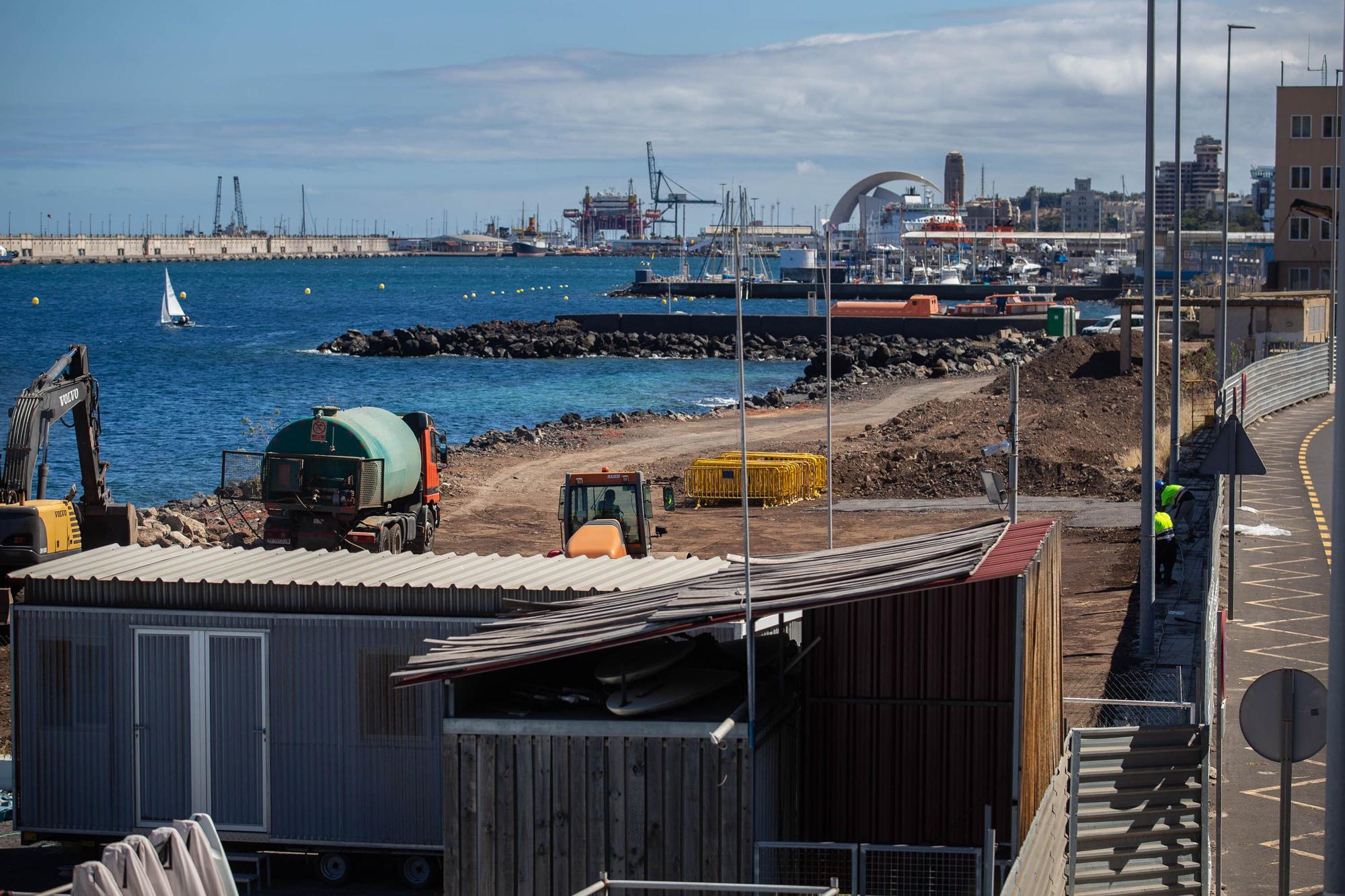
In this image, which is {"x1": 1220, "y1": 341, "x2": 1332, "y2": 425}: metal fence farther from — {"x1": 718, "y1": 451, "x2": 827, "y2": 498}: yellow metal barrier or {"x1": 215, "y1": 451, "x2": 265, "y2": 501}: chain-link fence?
{"x1": 215, "y1": 451, "x2": 265, "y2": 501}: chain-link fence

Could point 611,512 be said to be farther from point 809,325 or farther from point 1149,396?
point 809,325

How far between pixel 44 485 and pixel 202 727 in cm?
1508

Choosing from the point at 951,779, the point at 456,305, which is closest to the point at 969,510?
the point at 951,779

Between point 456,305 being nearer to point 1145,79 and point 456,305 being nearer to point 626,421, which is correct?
point 626,421

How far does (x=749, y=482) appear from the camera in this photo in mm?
35969

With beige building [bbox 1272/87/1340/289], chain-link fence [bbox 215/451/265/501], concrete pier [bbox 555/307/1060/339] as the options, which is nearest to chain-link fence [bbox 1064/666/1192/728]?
chain-link fence [bbox 215/451/265/501]

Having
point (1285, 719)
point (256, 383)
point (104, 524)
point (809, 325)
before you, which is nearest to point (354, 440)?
point (104, 524)

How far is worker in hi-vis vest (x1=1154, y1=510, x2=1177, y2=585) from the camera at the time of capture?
22.9m

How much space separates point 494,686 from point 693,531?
20.7 meters

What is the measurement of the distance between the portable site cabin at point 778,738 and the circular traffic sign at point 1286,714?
1770mm

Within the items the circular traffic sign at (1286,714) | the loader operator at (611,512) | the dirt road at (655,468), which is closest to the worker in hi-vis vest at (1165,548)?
the dirt road at (655,468)

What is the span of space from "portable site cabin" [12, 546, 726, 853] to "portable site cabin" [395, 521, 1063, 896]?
6.36ft

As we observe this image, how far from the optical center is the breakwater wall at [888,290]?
507ft

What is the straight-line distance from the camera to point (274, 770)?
1332 cm
